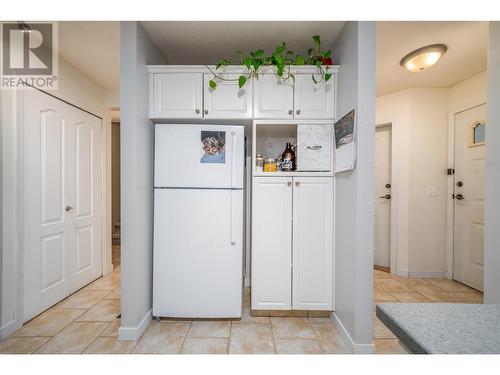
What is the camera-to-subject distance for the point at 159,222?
2.04 metres

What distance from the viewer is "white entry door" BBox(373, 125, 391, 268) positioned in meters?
3.38

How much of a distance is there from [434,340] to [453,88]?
3.66 m

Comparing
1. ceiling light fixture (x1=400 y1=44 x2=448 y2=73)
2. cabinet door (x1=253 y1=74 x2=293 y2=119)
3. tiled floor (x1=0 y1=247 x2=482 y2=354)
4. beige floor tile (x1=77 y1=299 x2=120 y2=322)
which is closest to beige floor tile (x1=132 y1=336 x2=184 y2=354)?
tiled floor (x1=0 y1=247 x2=482 y2=354)

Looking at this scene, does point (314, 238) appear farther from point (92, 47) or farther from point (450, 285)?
point (92, 47)

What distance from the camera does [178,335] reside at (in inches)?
75.3

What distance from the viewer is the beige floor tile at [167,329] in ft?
6.27

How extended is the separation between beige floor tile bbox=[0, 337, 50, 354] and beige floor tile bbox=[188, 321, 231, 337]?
110 centimetres

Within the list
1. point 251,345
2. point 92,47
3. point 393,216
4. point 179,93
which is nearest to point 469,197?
point 393,216

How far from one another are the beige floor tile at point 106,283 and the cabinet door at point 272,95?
8.47 ft

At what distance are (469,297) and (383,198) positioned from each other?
4.58 feet

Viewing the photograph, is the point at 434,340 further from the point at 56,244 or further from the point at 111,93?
the point at 111,93

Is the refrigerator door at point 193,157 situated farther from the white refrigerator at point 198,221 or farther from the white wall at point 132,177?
the white wall at point 132,177

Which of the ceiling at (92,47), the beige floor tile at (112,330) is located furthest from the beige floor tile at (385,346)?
the ceiling at (92,47)

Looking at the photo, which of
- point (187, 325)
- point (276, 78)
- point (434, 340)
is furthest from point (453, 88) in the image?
point (187, 325)
